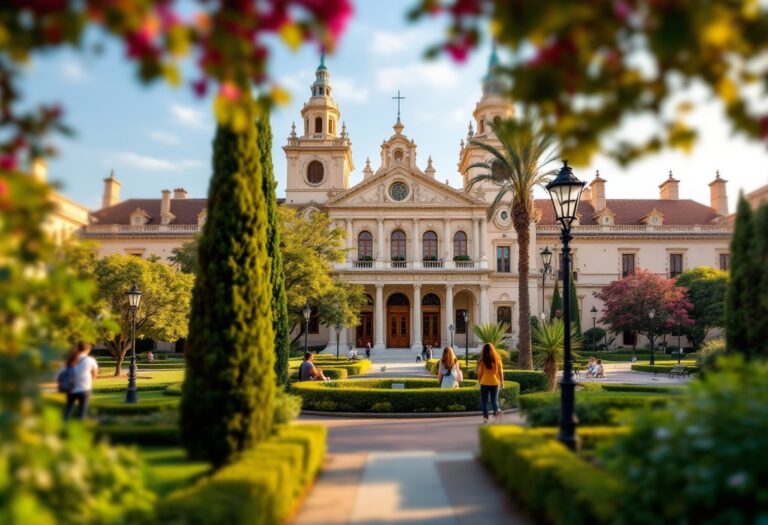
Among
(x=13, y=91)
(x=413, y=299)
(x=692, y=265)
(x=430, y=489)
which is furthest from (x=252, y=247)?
(x=692, y=265)

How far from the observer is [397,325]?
4888cm

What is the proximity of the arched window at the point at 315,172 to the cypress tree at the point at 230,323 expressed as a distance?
44.3 meters

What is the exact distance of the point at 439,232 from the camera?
1913 inches

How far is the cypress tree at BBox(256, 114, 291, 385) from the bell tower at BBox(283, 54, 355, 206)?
117 ft

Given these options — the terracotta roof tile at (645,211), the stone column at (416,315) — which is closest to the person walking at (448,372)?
the stone column at (416,315)

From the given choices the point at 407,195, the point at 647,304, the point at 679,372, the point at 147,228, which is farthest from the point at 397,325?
the point at 147,228

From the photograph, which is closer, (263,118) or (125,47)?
(125,47)

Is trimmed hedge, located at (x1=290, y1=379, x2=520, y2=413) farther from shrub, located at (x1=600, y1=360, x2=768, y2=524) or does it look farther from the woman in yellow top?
shrub, located at (x1=600, y1=360, x2=768, y2=524)

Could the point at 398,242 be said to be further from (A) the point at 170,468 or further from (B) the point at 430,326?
(A) the point at 170,468

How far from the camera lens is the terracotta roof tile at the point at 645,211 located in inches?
2179

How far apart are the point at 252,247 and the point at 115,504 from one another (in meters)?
4.42

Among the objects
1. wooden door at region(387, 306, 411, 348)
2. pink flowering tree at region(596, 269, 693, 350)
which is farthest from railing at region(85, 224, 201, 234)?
pink flowering tree at region(596, 269, 693, 350)

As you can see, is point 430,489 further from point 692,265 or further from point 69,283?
point 692,265

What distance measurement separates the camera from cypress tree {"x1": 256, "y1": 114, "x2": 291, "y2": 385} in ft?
50.1
